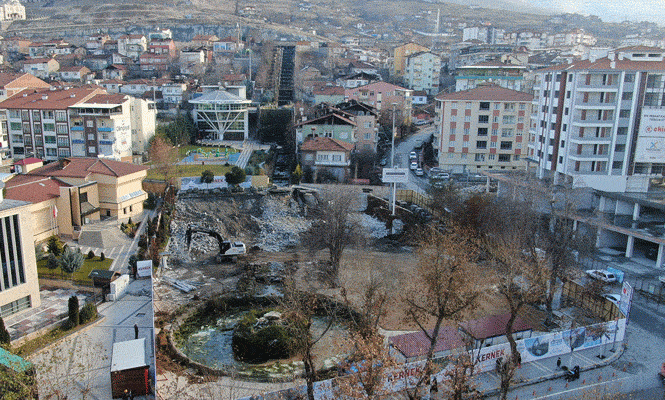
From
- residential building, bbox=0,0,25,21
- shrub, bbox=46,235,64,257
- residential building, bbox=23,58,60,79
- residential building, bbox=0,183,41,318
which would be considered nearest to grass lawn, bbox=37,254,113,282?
shrub, bbox=46,235,64,257

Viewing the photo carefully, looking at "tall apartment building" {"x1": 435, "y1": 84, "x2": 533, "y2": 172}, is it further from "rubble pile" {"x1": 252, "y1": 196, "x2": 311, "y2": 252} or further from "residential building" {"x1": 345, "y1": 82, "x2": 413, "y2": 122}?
"rubble pile" {"x1": 252, "y1": 196, "x2": 311, "y2": 252}

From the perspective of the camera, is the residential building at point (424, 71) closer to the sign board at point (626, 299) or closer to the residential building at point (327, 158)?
the residential building at point (327, 158)

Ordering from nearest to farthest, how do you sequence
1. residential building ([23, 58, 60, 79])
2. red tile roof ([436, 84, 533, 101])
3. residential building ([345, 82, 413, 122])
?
red tile roof ([436, 84, 533, 101]), residential building ([345, 82, 413, 122]), residential building ([23, 58, 60, 79])

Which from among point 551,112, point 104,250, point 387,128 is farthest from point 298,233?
point 387,128

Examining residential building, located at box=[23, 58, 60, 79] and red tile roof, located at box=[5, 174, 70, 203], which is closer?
red tile roof, located at box=[5, 174, 70, 203]

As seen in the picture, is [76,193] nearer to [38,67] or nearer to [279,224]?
[279,224]

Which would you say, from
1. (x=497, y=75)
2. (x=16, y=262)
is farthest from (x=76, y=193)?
(x=497, y=75)
